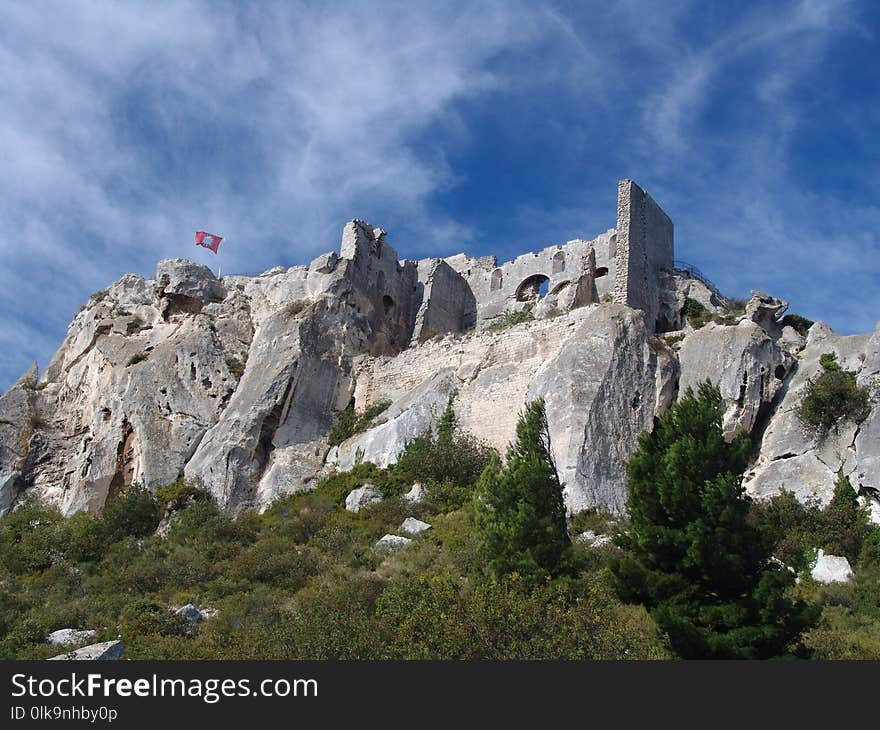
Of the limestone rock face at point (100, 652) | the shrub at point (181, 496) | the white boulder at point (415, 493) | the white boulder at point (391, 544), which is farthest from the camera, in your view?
the shrub at point (181, 496)

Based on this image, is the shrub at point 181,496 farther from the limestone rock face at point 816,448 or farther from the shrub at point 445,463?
the limestone rock face at point 816,448

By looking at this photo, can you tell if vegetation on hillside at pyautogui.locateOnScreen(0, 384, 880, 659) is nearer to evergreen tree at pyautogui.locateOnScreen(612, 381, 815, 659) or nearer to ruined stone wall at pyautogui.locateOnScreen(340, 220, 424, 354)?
evergreen tree at pyautogui.locateOnScreen(612, 381, 815, 659)

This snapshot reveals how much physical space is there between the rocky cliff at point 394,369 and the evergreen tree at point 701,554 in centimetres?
623

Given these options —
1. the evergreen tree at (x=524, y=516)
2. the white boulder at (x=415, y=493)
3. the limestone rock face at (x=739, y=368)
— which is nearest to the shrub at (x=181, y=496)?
the white boulder at (x=415, y=493)

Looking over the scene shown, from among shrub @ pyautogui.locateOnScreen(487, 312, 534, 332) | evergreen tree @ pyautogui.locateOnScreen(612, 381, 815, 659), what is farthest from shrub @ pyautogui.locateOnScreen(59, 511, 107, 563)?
evergreen tree @ pyautogui.locateOnScreen(612, 381, 815, 659)

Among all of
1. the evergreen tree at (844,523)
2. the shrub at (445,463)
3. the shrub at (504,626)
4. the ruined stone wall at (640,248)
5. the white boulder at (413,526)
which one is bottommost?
the shrub at (504,626)

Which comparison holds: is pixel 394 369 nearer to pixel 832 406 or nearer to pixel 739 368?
pixel 739 368

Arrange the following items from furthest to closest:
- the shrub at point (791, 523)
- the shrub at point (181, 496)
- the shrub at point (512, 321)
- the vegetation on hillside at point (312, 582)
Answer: the shrub at point (512, 321)
the shrub at point (181, 496)
the shrub at point (791, 523)
the vegetation on hillside at point (312, 582)

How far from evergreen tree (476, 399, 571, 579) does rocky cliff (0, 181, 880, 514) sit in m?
3.17

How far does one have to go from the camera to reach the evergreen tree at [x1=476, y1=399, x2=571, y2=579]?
19938 mm

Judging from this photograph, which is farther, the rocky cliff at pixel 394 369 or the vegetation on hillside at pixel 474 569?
the rocky cliff at pixel 394 369

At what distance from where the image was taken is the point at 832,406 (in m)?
26.7

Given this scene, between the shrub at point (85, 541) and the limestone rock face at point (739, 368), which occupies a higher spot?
the limestone rock face at point (739, 368)

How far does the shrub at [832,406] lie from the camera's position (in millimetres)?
26547
